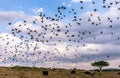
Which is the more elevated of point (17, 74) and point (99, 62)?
point (99, 62)

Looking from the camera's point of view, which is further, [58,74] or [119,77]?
[119,77]

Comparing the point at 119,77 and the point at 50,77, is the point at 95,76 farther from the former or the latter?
the point at 50,77

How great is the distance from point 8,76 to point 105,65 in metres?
103

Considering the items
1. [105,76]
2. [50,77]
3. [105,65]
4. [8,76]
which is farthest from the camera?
[105,65]

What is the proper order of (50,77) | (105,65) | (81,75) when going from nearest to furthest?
(50,77) < (81,75) < (105,65)

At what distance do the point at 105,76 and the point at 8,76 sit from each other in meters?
28.2

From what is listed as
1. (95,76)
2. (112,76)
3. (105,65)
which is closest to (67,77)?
(95,76)

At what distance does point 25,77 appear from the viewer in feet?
220

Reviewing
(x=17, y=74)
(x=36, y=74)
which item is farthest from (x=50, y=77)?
(x=17, y=74)

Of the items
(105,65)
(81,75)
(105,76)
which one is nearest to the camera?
(81,75)

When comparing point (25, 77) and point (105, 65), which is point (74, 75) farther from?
point (105, 65)

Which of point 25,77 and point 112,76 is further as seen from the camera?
point 112,76

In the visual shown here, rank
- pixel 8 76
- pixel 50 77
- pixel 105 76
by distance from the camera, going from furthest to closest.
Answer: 1. pixel 105 76
2. pixel 50 77
3. pixel 8 76

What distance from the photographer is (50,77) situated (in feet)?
233
